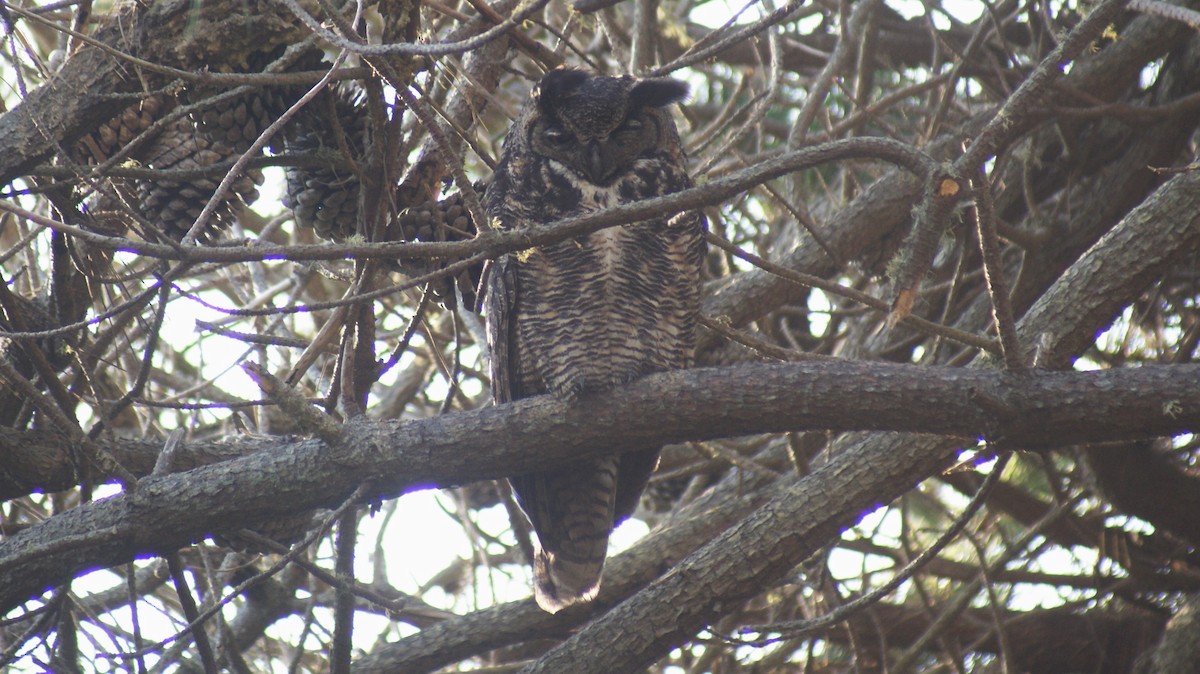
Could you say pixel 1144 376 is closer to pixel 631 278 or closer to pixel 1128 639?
pixel 631 278

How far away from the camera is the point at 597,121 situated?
127 inches

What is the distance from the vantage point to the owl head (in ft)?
10.6

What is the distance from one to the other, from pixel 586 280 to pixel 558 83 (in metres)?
0.60

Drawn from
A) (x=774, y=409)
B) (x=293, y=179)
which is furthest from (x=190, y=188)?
(x=774, y=409)

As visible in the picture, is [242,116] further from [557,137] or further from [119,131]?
[557,137]

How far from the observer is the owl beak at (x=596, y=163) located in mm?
3189

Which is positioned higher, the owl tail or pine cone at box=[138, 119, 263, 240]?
pine cone at box=[138, 119, 263, 240]

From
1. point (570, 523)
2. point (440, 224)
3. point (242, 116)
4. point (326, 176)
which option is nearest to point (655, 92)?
point (440, 224)

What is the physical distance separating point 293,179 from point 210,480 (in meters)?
0.98

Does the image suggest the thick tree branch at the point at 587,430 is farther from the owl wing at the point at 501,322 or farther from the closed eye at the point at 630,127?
the closed eye at the point at 630,127

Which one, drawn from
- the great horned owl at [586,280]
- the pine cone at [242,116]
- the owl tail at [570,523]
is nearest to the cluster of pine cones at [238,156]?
the pine cone at [242,116]

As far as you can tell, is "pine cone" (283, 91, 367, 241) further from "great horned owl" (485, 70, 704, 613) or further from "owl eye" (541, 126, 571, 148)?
"owl eye" (541, 126, 571, 148)

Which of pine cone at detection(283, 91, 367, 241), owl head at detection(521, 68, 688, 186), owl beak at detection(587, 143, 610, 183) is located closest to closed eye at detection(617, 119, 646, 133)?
owl head at detection(521, 68, 688, 186)

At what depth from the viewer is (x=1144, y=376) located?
7.29 ft
